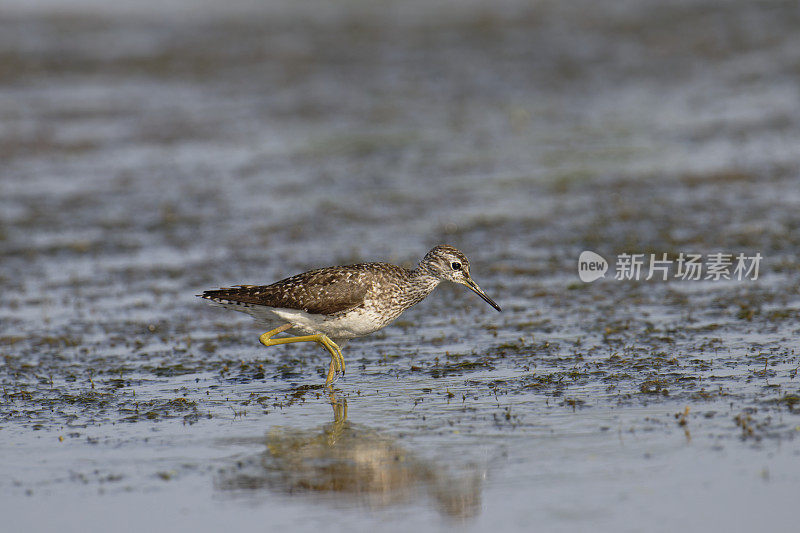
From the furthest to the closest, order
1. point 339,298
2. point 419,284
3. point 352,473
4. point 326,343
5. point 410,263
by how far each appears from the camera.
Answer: point 410,263, point 419,284, point 326,343, point 339,298, point 352,473

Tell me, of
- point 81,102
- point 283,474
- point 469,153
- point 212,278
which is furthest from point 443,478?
point 81,102

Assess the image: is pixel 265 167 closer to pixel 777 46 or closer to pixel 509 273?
pixel 509 273

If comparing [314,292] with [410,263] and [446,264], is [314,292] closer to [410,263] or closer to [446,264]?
[446,264]

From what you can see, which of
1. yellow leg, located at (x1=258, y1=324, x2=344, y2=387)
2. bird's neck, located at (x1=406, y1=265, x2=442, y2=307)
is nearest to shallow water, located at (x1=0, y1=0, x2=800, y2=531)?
yellow leg, located at (x1=258, y1=324, x2=344, y2=387)

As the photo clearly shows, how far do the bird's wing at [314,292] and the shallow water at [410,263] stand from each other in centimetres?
78

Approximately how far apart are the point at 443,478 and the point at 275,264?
8527 millimetres

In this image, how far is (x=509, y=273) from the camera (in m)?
15.5

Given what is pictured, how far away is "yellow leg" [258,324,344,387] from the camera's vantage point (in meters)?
11.2

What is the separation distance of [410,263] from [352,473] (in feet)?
24.9

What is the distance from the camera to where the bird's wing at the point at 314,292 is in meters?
11.4

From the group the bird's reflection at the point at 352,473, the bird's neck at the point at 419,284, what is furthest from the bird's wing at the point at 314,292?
the bird's reflection at the point at 352,473

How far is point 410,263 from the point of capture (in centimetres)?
1598

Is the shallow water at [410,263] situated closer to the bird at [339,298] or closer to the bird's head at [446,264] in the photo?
the bird at [339,298]

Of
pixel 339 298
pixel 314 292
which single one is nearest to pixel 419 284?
pixel 339 298
